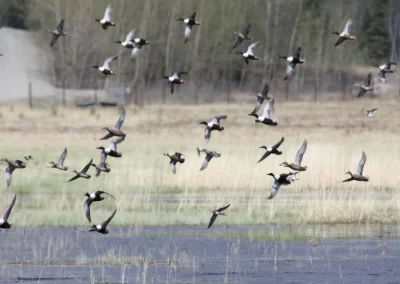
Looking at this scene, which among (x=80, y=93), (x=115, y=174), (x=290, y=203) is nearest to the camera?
(x=290, y=203)

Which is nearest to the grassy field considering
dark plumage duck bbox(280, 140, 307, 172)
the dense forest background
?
dark plumage duck bbox(280, 140, 307, 172)

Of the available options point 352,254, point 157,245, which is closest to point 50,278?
point 157,245

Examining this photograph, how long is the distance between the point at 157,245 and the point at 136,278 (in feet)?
11.5

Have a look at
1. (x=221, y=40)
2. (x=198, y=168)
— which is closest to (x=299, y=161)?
(x=198, y=168)

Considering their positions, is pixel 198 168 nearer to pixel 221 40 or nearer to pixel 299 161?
pixel 299 161

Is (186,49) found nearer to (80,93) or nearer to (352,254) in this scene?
(80,93)

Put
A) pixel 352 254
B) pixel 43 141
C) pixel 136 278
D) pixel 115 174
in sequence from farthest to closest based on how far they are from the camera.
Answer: pixel 43 141
pixel 115 174
pixel 352 254
pixel 136 278

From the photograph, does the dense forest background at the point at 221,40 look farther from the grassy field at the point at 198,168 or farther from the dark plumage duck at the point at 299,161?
the dark plumage duck at the point at 299,161

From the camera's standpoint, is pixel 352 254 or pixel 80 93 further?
pixel 80 93

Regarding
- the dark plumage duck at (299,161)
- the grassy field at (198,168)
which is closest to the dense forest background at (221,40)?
the grassy field at (198,168)

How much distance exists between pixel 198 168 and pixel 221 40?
4550cm

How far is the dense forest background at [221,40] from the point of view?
7319 centimetres

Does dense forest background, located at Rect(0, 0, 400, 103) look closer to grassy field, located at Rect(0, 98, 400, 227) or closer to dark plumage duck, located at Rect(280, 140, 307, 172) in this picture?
grassy field, located at Rect(0, 98, 400, 227)

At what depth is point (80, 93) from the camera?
69.7m
